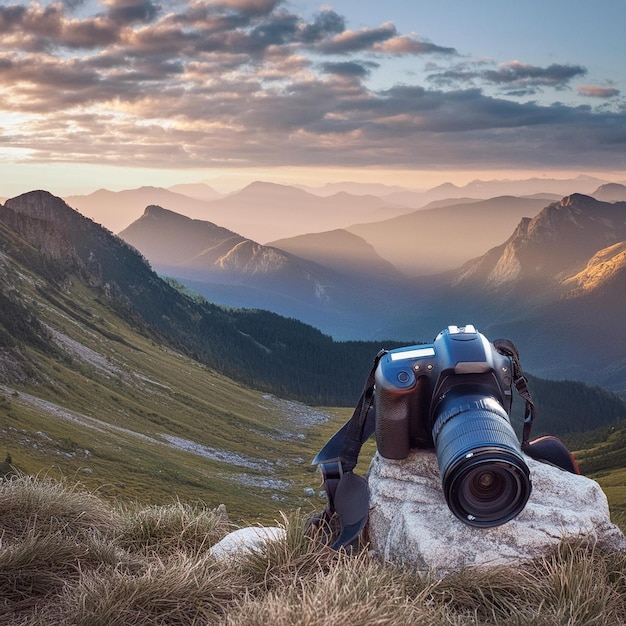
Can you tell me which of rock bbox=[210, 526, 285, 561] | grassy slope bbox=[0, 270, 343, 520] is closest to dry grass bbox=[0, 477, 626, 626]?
rock bbox=[210, 526, 285, 561]

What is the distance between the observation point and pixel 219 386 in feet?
495

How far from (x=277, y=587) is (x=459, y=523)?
2.07 metres

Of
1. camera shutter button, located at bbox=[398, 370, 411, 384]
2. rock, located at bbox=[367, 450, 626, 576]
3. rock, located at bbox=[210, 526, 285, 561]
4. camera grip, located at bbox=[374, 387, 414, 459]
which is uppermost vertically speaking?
camera shutter button, located at bbox=[398, 370, 411, 384]

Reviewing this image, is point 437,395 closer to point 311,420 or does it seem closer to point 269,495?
point 269,495

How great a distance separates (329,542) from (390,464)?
41.7 inches

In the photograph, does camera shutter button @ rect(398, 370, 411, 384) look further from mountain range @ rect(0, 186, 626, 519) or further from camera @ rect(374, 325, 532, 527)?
mountain range @ rect(0, 186, 626, 519)

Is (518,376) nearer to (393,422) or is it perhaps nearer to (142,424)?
(393,422)

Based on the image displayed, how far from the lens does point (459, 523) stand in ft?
21.3

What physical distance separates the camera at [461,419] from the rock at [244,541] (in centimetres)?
144

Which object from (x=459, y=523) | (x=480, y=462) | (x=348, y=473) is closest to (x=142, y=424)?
(x=348, y=473)

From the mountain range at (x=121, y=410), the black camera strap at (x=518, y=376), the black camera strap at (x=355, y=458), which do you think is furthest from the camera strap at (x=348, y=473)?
the mountain range at (x=121, y=410)

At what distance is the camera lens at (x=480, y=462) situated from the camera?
5352mm

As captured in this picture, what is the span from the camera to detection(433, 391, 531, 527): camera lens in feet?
17.6

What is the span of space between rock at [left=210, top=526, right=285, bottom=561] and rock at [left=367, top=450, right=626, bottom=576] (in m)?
1.08
